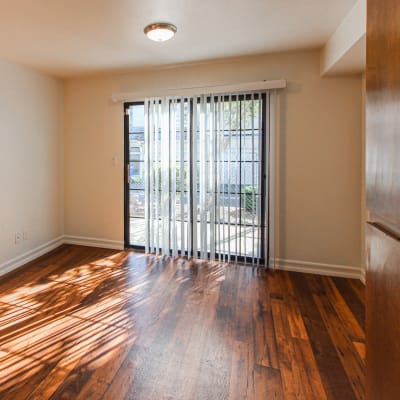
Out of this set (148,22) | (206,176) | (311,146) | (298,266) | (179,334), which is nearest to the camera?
(179,334)

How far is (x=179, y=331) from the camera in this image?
201 cm

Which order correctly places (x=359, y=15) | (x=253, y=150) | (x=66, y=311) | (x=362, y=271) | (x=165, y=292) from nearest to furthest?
(x=359, y=15) < (x=66, y=311) < (x=165, y=292) < (x=362, y=271) < (x=253, y=150)

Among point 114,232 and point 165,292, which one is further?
point 114,232

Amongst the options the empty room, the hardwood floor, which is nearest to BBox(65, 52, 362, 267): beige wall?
the empty room

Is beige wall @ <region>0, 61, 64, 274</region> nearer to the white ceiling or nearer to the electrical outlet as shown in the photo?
the electrical outlet

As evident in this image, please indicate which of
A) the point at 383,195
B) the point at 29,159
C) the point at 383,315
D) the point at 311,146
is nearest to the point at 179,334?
the point at 383,315

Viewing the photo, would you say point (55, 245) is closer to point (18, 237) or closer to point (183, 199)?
point (18, 237)

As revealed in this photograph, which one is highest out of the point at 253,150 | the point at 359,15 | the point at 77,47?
the point at 77,47

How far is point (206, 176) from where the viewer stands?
3.29 meters

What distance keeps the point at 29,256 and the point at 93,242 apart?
0.81 metres

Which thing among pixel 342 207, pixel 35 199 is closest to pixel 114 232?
pixel 35 199

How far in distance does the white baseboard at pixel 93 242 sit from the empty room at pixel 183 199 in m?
0.03

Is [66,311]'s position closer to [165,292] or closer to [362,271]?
[165,292]

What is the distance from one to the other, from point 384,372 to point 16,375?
194 cm
